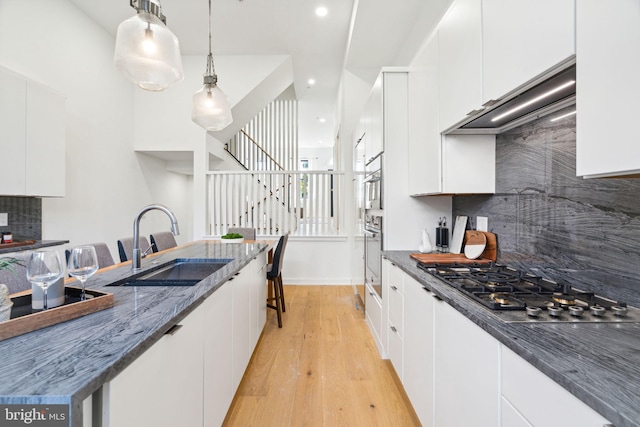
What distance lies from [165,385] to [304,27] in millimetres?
4300

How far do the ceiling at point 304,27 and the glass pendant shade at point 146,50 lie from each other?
6.45ft

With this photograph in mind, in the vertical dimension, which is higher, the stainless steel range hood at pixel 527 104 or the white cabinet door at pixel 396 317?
the stainless steel range hood at pixel 527 104

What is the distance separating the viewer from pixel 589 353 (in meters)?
0.68

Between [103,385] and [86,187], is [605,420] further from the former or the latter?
[86,187]

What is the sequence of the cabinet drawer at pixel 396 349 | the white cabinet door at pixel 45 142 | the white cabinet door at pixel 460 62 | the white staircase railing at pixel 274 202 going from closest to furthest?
1. the white cabinet door at pixel 460 62
2. the cabinet drawer at pixel 396 349
3. the white cabinet door at pixel 45 142
4. the white staircase railing at pixel 274 202

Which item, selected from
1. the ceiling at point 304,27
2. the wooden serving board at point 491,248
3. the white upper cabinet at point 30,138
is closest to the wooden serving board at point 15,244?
the white upper cabinet at point 30,138

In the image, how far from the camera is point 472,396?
950 millimetres

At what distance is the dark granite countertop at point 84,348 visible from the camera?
514 mm

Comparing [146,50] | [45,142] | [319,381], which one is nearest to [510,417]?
[319,381]

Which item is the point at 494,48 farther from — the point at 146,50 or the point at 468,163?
the point at 146,50

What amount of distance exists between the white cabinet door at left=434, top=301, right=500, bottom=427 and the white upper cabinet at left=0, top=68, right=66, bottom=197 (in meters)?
3.60

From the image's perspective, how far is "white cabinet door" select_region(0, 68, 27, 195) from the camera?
2.41 metres

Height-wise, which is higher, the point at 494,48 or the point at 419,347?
the point at 494,48

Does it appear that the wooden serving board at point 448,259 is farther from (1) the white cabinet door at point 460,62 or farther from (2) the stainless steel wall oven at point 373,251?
(1) the white cabinet door at point 460,62
